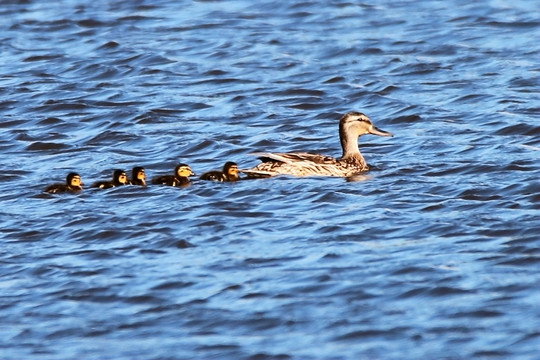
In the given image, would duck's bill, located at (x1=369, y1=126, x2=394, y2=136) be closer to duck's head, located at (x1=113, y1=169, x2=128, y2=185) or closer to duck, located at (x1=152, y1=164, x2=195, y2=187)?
duck, located at (x1=152, y1=164, x2=195, y2=187)

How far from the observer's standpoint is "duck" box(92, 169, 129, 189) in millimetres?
10812

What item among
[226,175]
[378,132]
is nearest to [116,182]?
[226,175]

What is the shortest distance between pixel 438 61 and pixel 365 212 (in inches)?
251

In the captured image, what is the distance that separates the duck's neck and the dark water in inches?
8.9

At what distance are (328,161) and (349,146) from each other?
0.48 m

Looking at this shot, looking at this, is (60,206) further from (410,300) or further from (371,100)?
(371,100)

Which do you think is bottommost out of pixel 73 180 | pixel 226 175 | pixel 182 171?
pixel 226 175

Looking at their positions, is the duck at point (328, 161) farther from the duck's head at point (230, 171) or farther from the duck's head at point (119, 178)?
the duck's head at point (119, 178)

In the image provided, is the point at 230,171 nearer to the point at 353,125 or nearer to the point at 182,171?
the point at 182,171

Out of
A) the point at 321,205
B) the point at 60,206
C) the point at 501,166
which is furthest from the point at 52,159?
the point at 501,166

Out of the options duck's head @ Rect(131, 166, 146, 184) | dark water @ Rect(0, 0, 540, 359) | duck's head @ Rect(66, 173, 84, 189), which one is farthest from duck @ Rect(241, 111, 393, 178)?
duck's head @ Rect(66, 173, 84, 189)

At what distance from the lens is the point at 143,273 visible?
28.0 ft

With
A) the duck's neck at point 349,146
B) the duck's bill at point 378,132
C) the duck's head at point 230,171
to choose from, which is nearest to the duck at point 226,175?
the duck's head at point 230,171

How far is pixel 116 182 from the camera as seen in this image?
35.5ft
